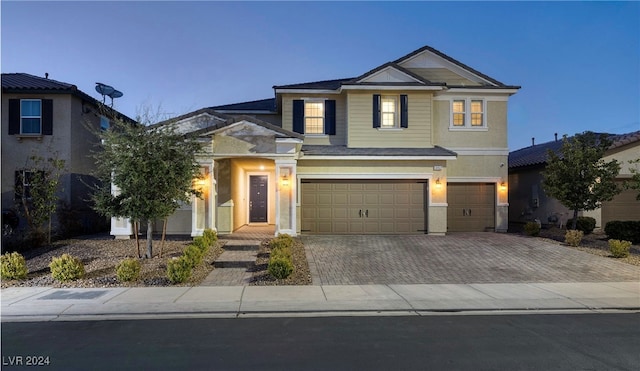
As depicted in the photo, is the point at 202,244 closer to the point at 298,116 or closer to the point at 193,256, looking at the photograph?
the point at 193,256

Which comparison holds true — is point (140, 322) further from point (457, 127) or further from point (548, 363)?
point (457, 127)

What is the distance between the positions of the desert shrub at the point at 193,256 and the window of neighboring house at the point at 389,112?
32.2 ft

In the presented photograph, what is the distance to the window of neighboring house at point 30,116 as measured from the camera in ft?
53.6

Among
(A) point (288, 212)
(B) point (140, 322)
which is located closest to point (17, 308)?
(B) point (140, 322)

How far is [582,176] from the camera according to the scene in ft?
47.7

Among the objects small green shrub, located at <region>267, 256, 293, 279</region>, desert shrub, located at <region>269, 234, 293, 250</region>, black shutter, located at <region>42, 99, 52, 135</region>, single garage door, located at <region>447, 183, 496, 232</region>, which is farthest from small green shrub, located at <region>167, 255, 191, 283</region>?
single garage door, located at <region>447, 183, 496, 232</region>

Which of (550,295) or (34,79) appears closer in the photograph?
(550,295)

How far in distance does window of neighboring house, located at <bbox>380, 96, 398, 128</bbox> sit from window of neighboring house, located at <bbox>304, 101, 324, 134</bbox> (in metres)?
2.68

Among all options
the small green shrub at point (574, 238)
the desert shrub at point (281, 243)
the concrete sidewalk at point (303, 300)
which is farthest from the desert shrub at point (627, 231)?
the desert shrub at point (281, 243)

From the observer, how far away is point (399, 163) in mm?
15828

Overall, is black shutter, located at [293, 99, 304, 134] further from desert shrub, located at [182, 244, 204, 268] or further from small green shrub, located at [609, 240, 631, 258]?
small green shrub, located at [609, 240, 631, 258]

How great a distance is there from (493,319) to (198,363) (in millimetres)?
4992

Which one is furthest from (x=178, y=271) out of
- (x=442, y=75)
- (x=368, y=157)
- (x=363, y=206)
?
(x=442, y=75)

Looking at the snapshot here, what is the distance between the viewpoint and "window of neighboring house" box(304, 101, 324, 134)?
17406 millimetres
